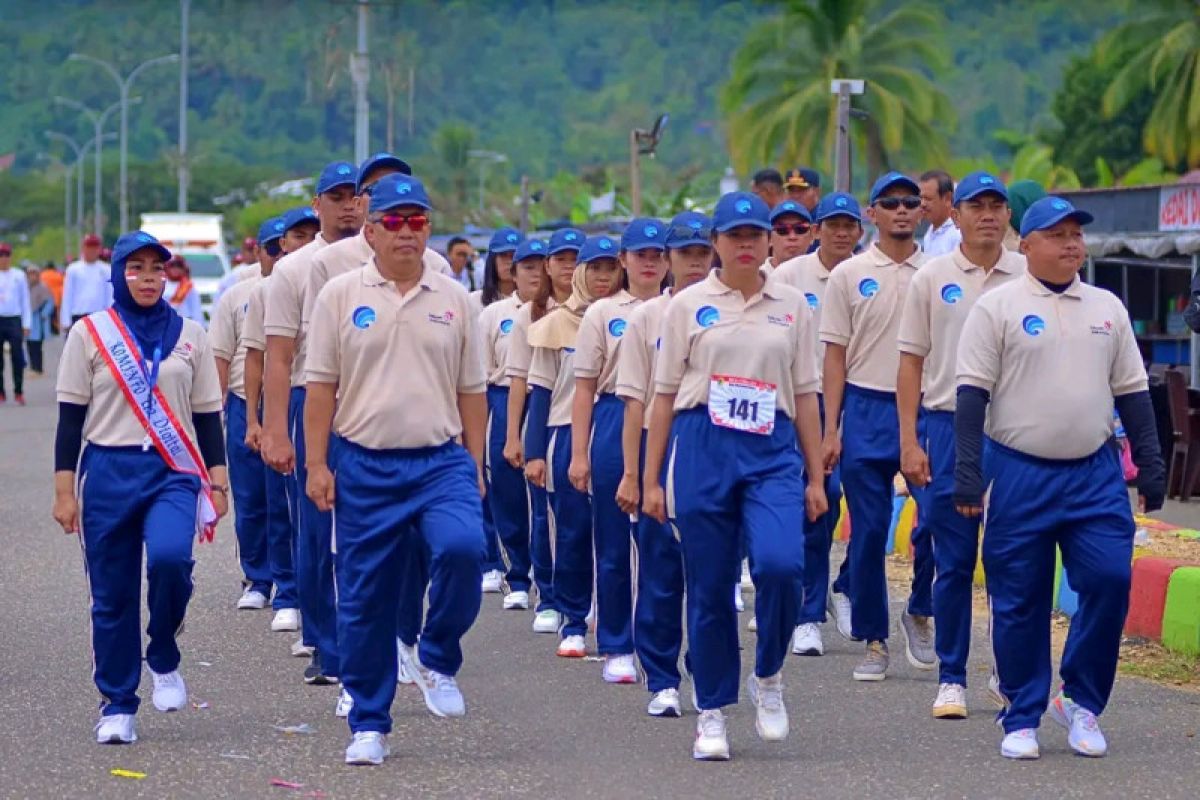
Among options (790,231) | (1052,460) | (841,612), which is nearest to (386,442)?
(1052,460)

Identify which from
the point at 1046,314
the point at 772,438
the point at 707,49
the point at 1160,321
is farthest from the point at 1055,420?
the point at 707,49

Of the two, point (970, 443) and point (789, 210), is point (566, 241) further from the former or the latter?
point (970, 443)

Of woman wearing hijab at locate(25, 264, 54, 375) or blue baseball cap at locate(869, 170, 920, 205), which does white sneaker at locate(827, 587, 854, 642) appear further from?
woman wearing hijab at locate(25, 264, 54, 375)

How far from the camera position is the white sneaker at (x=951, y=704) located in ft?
28.6

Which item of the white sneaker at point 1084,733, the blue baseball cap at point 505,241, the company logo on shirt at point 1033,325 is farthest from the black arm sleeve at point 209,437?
the blue baseball cap at point 505,241

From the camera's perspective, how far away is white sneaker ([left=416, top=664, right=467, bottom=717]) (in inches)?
339

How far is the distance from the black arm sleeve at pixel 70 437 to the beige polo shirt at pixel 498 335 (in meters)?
3.98

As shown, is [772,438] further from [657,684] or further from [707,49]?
[707,49]

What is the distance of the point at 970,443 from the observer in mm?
7973

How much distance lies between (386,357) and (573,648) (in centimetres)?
285

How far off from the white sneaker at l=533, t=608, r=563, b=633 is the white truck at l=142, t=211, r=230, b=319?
3463cm

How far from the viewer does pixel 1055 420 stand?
310 inches

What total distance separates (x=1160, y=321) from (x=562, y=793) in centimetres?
1827

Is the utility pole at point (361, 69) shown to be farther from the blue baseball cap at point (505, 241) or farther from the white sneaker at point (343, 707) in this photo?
the white sneaker at point (343, 707)
